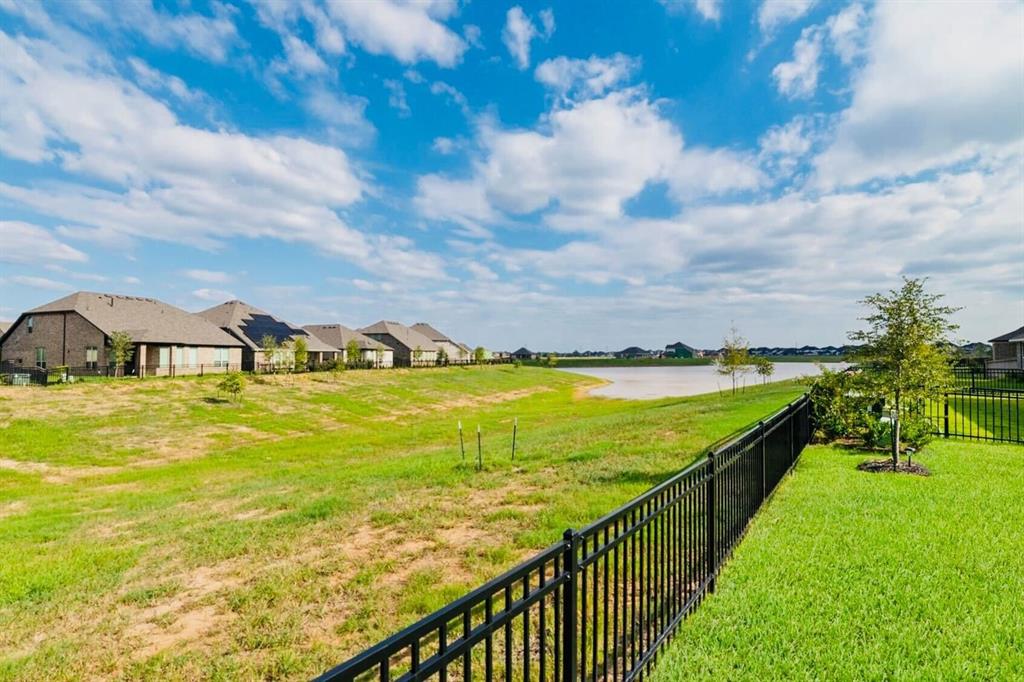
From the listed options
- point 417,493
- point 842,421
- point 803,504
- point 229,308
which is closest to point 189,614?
point 417,493

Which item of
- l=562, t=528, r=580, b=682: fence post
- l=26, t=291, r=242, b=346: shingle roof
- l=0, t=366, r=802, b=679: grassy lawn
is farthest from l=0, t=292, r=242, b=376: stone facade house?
l=562, t=528, r=580, b=682: fence post

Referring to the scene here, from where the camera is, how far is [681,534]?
4543 millimetres

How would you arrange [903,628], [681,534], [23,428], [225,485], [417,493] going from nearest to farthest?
1. [903,628]
2. [681,534]
3. [417,493]
4. [225,485]
5. [23,428]

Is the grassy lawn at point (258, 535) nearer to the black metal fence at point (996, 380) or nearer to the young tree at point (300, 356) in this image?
the black metal fence at point (996, 380)

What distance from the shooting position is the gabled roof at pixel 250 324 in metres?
52.7

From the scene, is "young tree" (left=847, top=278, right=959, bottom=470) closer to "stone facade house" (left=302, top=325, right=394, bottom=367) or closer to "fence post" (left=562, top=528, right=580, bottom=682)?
"fence post" (left=562, top=528, right=580, bottom=682)

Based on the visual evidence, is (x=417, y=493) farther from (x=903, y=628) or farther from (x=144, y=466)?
(x=144, y=466)

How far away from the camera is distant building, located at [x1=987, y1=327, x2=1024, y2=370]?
41.0 metres

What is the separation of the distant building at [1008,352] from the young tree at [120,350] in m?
65.7

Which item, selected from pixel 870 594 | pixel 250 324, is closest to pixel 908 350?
pixel 870 594

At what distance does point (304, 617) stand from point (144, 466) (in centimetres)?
1803

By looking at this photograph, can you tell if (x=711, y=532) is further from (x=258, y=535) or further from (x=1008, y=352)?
(x=1008, y=352)

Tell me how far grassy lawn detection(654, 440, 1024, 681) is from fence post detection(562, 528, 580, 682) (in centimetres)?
124

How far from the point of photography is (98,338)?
37.3 metres
